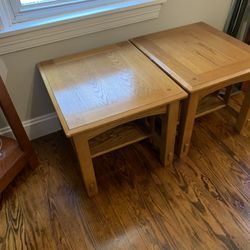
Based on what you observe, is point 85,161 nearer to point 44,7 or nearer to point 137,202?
point 137,202

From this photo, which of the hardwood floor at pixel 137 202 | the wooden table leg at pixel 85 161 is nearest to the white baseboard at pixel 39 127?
the hardwood floor at pixel 137 202

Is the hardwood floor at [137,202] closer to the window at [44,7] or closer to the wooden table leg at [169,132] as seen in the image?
the wooden table leg at [169,132]

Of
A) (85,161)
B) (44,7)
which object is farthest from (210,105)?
(44,7)

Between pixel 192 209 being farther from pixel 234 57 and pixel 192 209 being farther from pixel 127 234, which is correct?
pixel 234 57

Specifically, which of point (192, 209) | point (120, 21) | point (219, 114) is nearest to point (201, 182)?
point (192, 209)

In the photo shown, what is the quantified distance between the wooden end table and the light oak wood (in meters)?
0.07

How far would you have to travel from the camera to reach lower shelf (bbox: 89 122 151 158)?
119cm

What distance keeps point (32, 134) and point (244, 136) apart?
1.36 meters

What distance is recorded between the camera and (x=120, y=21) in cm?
135

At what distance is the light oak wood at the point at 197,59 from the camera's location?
1.10 meters

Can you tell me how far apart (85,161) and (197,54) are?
2.60ft

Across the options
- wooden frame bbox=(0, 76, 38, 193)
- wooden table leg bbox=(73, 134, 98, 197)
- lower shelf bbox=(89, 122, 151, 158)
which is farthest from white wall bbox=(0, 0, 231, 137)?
wooden table leg bbox=(73, 134, 98, 197)

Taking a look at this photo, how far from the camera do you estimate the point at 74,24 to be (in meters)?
1.26

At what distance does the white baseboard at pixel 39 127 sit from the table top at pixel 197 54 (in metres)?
0.72
